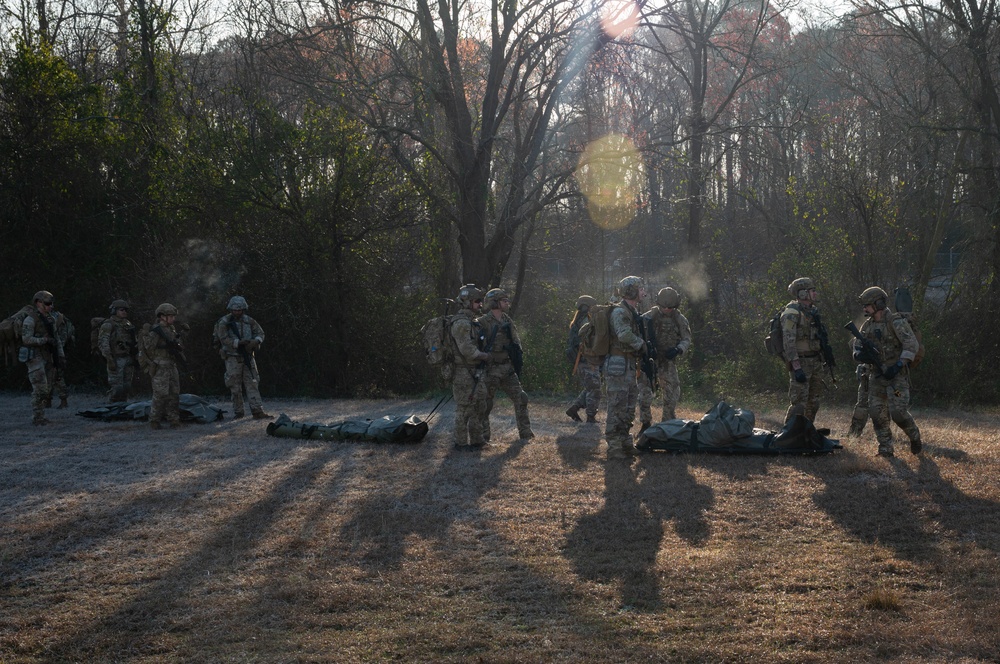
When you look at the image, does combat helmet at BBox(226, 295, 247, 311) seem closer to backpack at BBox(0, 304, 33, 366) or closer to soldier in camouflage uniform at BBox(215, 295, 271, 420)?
soldier in camouflage uniform at BBox(215, 295, 271, 420)

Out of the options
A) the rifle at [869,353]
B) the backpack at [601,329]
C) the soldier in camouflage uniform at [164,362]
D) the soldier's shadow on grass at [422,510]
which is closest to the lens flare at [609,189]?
the soldier in camouflage uniform at [164,362]

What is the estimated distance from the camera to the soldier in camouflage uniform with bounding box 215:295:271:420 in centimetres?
1522

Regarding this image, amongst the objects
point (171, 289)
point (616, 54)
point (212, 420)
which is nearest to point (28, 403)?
point (171, 289)

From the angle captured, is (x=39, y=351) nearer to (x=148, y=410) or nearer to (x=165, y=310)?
(x=148, y=410)

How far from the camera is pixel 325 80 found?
1798cm

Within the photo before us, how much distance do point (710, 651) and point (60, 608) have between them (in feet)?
13.0

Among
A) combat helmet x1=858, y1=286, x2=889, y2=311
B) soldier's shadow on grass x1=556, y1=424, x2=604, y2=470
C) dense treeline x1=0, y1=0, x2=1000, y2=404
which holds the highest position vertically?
dense treeline x1=0, y1=0, x2=1000, y2=404

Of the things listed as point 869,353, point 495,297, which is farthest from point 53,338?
point 869,353

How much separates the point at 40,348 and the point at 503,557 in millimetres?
10480

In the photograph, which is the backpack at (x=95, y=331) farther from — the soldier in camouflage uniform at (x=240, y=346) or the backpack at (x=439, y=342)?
the backpack at (x=439, y=342)

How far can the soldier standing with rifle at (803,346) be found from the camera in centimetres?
1120

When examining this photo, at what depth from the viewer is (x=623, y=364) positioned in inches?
420

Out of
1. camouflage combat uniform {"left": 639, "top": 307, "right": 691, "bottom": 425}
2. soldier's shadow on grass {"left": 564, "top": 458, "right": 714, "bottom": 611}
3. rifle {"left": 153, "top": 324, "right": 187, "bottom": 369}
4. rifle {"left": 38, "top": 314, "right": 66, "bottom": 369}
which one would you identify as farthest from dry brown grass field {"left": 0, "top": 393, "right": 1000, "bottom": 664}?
rifle {"left": 38, "top": 314, "right": 66, "bottom": 369}

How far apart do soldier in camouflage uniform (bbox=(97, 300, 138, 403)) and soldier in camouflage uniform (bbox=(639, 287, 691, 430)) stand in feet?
32.1
